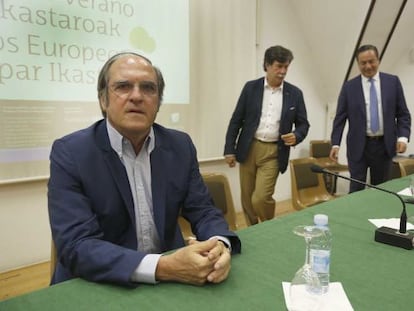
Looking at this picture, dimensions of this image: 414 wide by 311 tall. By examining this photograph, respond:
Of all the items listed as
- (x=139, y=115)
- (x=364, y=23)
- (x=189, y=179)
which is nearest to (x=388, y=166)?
(x=364, y=23)

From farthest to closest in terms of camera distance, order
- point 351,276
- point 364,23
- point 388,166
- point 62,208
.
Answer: point 364,23 < point 388,166 < point 62,208 < point 351,276

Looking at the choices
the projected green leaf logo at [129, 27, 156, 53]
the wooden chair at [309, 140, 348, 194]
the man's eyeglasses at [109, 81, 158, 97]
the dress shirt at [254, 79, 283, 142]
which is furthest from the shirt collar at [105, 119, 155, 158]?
the wooden chair at [309, 140, 348, 194]

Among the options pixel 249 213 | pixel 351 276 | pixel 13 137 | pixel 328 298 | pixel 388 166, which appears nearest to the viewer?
pixel 328 298

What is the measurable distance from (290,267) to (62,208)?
71 cm

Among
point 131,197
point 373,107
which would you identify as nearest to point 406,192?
point 373,107

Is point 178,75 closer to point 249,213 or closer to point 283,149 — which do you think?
point 283,149

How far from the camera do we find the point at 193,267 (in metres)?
0.93

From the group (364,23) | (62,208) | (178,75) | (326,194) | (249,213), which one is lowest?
(249,213)

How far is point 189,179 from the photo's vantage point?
1.47 m

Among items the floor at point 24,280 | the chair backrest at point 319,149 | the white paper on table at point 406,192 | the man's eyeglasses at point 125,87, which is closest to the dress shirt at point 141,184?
the man's eyeglasses at point 125,87

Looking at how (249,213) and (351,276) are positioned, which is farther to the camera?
(249,213)

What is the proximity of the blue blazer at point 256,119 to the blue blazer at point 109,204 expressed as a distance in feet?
5.26

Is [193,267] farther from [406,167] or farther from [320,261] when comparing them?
[406,167]

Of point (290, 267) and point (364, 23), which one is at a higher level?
point (364, 23)
